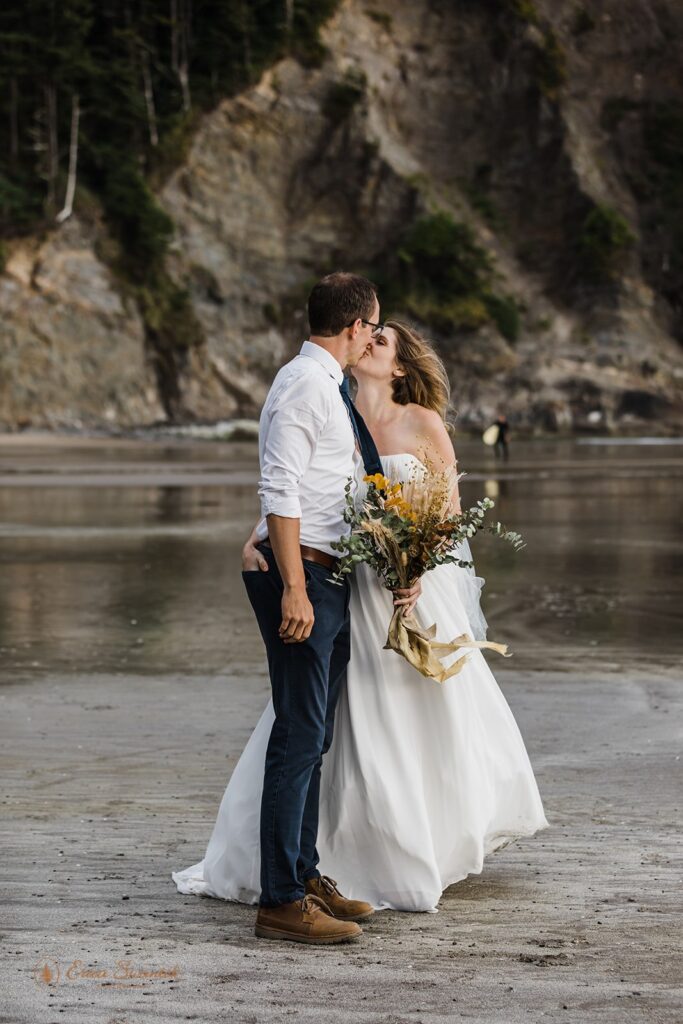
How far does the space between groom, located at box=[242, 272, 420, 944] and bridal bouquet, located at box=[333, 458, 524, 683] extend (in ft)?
0.31

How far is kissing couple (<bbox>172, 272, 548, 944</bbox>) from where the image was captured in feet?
14.7

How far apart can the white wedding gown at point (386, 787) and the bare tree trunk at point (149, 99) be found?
71846mm

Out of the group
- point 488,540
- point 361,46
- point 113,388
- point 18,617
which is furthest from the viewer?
point 361,46

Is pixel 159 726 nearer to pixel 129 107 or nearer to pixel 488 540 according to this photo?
pixel 488 540

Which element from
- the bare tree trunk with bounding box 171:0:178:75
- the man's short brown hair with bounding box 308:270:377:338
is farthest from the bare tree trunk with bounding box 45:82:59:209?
the man's short brown hair with bounding box 308:270:377:338

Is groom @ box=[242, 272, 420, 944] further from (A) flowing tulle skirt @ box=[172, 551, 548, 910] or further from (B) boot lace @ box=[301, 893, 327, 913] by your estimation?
(A) flowing tulle skirt @ box=[172, 551, 548, 910]

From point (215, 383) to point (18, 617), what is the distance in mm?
60530

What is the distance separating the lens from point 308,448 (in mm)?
4500

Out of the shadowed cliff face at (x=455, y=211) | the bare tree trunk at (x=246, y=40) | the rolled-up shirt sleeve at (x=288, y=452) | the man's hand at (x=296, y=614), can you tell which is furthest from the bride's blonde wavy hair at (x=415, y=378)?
the bare tree trunk at (x=246, y=40)

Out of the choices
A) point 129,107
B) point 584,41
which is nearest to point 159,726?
point 129,107

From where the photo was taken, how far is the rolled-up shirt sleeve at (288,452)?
4414 millimetres

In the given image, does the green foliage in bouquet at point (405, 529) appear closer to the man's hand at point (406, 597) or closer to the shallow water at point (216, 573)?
the man's hand at point (406, 597)

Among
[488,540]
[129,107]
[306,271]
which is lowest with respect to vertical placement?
[488,540]

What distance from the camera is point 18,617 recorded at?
39.3 ft
